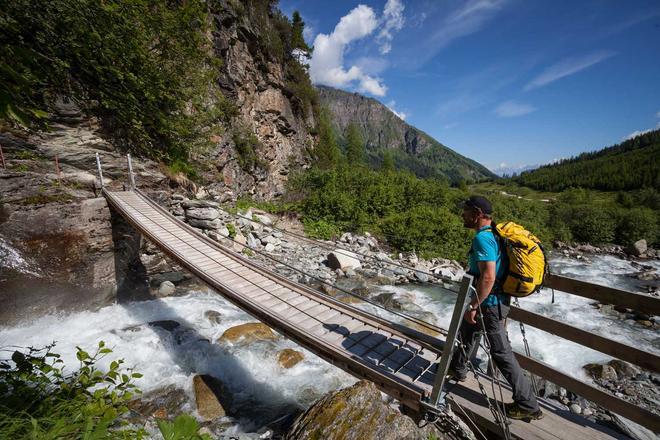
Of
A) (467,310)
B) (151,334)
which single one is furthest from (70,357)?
(467,310)

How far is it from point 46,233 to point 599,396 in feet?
38.0

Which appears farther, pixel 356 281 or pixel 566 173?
pixel 566 173

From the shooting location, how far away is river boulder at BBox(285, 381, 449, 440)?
2596mm

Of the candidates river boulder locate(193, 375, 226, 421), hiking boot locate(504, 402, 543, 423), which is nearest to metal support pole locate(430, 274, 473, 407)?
hiking boot locate(504, 402, 543, 423)

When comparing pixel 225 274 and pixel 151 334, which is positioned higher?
pixel 225 274

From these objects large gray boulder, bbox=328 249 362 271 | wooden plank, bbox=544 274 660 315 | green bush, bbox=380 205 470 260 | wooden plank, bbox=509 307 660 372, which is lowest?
large gray boulder, bbox=328 249 362 271

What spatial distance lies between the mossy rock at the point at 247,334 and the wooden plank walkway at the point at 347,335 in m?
1.88

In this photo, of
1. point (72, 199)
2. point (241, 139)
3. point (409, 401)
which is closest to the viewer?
point (409, 401)

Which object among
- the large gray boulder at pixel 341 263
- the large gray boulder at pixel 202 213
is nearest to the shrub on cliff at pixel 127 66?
the large gray boulder at pixel 202 213

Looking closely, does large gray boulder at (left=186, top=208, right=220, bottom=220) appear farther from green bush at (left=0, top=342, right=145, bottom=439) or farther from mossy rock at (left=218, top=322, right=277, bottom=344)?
green bush at (left=0, top=342, right=145, bottom=439)

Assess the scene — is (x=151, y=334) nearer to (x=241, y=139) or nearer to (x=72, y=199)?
(x=72, y=199)

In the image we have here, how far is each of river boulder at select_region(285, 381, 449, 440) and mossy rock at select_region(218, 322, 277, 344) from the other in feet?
15.2

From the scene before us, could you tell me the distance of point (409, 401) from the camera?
11.3 ft

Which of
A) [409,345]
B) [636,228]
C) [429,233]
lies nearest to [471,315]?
[409,345]
